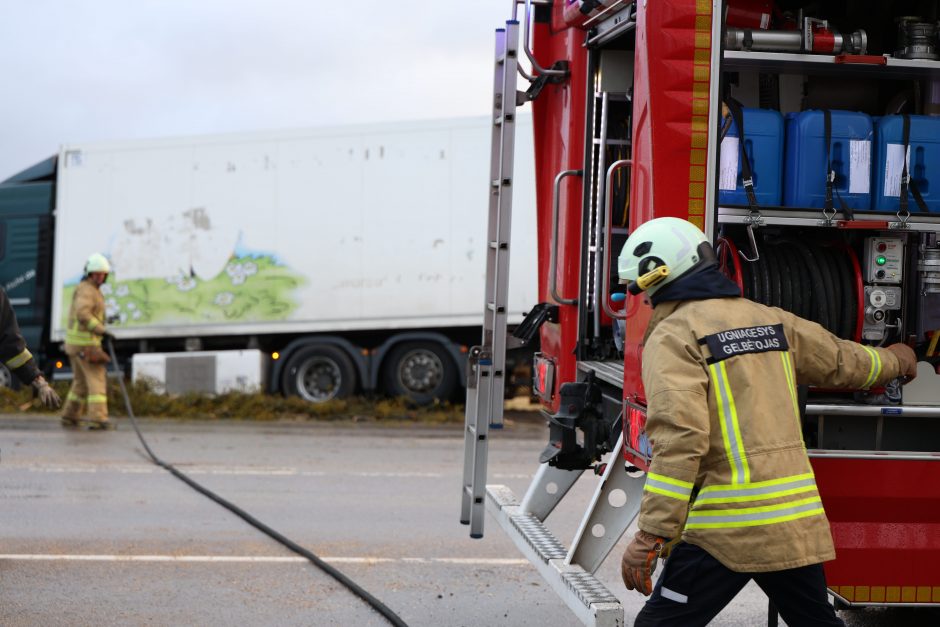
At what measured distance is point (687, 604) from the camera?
349 centimetres

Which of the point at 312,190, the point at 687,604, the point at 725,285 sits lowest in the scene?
the point at 687,604

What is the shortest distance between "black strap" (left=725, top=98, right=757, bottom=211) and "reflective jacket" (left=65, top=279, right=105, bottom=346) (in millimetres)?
9674

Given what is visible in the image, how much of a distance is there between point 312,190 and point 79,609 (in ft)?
30.8

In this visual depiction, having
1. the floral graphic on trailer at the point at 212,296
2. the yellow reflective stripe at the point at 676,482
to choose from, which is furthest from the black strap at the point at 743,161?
the floral graphic on trailer at the point at 212,296

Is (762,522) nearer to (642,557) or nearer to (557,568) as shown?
(642,557)

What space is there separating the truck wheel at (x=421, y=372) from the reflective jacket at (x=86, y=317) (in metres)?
3.37

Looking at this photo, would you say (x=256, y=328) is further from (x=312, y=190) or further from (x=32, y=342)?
(x=32, y=342)

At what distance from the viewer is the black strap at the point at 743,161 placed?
4402 mm

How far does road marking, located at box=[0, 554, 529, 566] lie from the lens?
6652mm

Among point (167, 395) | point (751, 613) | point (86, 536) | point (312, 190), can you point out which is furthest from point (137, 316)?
point (751, 613)

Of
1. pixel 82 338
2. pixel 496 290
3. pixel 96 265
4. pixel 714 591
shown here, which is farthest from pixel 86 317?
pixel 714 591

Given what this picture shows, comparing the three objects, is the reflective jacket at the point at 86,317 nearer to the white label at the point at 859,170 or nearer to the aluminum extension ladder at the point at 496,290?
the aluminum extension ladder at the point at 496,290

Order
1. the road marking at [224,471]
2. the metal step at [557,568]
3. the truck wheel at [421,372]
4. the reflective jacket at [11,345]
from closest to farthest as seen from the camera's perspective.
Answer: the metal step at [557,568] → the reflective jacket at [11,345] → the road marking at [224,471] → the truck wheel at [421,372]

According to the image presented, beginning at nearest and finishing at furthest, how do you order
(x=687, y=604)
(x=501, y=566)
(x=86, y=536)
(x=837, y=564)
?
1. (x=687, y=604)
2. (x=837, y=564)
3. (x=501, y=566)
4. (x=86, y=536)
